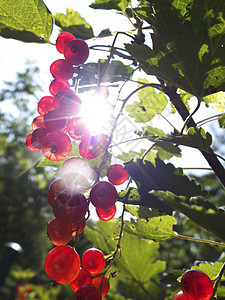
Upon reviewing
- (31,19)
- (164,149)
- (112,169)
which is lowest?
(112,169)

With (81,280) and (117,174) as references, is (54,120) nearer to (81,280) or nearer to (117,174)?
(117,174)

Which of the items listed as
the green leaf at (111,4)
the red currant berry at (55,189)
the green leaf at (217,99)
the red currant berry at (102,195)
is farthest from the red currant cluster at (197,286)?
the green leaf at (111,4)

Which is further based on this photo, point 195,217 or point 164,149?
point 164,149

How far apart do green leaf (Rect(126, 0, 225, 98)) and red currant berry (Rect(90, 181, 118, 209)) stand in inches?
12.9

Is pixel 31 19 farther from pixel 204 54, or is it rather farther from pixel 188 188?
pixel 188 188

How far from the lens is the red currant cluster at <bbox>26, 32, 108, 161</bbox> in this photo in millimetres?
709

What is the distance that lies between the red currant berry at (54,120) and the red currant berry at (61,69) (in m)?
0.15

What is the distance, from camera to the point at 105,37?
3.37ft

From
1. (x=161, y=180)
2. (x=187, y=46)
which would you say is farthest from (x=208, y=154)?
(x=187, y=46)

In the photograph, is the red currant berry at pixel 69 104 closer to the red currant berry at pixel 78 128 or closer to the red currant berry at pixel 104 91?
the red currant berry at pixel 78 128

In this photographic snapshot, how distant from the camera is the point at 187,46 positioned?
63cm

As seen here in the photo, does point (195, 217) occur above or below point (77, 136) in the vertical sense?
below

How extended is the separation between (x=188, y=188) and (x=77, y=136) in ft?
1.14

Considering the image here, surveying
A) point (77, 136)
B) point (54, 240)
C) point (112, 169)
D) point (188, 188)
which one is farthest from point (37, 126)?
point (188, 188)
